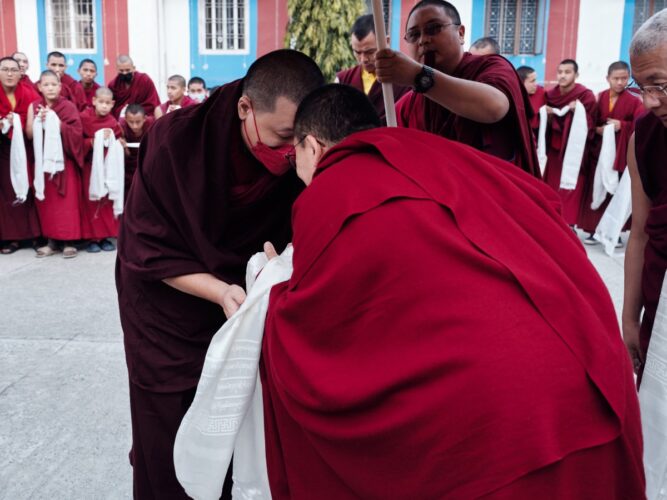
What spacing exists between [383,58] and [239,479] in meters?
1.19

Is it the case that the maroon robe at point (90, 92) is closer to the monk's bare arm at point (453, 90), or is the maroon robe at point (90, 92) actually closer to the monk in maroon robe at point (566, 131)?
the monk in maroon robe at point (566, 131)

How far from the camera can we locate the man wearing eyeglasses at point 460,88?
194 cm

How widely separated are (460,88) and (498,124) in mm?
259

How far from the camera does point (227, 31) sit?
14.4 metres

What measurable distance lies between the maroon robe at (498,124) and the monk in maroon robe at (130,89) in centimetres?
581

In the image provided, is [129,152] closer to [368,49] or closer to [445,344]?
[368,49]

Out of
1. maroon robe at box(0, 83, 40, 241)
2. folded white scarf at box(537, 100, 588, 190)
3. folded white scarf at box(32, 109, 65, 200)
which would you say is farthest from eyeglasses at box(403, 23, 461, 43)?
folded white scarf at box(537, 100, 588, 190)

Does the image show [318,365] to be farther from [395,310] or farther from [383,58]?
[383,58]

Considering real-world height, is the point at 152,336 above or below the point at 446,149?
below

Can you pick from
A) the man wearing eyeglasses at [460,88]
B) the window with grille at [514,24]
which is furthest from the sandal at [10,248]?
the window with grille at [514,24]

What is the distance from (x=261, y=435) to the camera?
4.77 feet

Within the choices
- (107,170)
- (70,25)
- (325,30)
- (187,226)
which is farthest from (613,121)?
(70,25)

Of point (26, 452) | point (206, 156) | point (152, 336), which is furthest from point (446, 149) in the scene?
point (26, 452)

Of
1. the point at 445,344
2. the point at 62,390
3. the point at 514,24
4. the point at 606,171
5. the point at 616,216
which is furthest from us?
the point at 514,24
